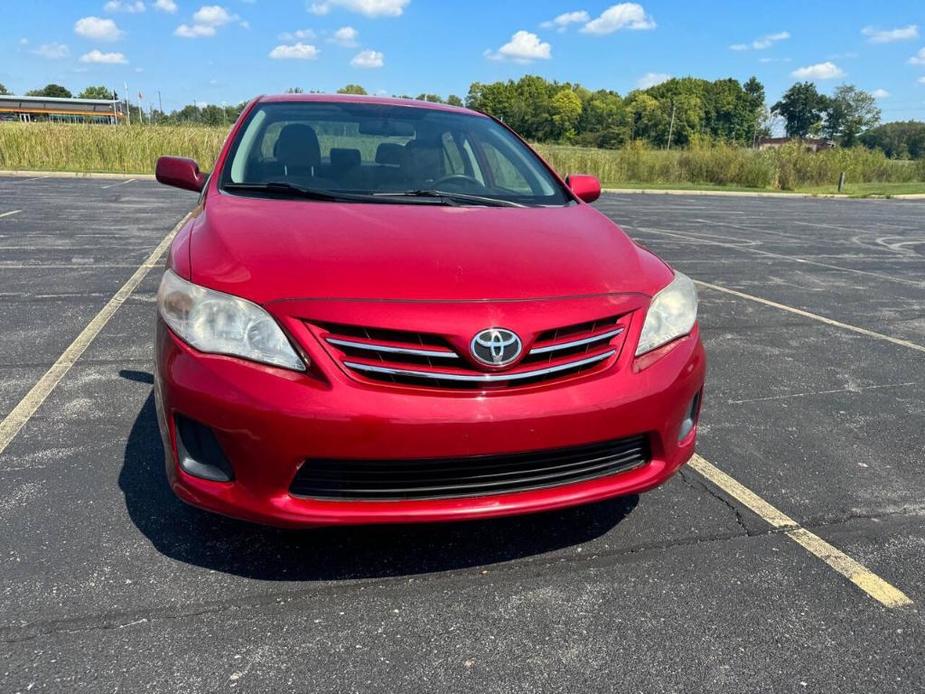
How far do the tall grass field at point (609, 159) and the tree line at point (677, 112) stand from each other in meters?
46.1

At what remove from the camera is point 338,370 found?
6.15 ft

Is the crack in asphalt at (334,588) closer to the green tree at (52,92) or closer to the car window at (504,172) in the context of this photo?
the car window at (504,172)

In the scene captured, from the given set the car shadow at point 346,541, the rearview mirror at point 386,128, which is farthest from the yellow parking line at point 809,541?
the rearview mirror at point 386,128

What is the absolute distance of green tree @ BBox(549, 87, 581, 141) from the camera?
345 ft

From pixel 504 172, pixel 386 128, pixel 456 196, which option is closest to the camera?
pixel 456 196

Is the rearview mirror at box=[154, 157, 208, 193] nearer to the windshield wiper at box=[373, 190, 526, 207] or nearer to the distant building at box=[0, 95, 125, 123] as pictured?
the windshield wiper at box=[373, 190, 526, 207]

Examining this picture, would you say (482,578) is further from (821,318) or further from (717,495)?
(821,318)

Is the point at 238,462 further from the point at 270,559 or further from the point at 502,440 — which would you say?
the point at 502,440

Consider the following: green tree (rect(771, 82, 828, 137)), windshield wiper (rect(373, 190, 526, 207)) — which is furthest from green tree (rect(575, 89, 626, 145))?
windshield wiper (rect(373, 190, 526, 207))

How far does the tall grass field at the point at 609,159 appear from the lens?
24.3 meters

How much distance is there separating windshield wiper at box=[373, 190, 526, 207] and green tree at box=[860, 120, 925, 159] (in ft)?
350

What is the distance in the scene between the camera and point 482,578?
2207 mm

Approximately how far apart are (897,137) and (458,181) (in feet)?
380

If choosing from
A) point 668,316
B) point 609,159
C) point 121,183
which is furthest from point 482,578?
point 609,159
